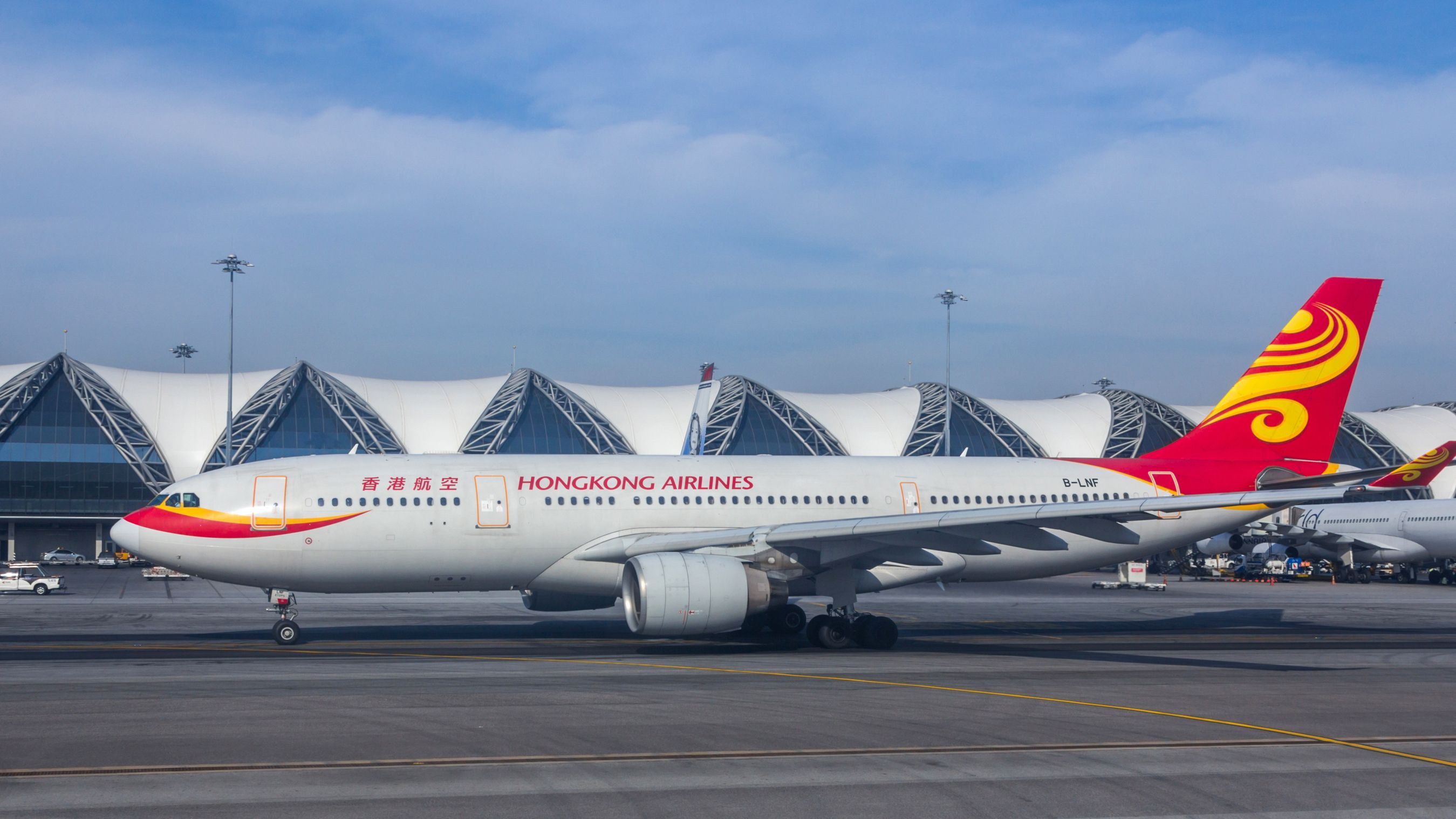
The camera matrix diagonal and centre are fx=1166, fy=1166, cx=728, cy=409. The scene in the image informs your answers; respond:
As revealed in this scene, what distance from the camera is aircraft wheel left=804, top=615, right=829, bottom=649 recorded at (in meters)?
24.0

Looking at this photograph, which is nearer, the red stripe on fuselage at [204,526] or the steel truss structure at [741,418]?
the red stripe on fuselage at [204,526]

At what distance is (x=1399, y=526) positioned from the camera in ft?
194

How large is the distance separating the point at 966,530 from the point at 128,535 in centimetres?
1647

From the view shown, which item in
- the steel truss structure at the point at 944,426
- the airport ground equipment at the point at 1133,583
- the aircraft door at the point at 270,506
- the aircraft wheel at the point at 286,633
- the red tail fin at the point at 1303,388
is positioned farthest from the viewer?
the steel truss structure at the point at 944,426

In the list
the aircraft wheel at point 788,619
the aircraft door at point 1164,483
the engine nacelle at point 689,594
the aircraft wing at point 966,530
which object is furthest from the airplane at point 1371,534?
the engine nacelle at point 689,594

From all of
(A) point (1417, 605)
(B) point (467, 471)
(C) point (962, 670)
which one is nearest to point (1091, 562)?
(C) point (962, 670)

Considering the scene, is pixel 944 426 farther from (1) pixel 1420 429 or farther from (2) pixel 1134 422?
(1) pixel 1420 429

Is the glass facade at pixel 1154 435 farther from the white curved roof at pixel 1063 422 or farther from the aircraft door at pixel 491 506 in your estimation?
the aircraft door at pixel 491 506

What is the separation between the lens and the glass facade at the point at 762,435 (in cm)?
7762

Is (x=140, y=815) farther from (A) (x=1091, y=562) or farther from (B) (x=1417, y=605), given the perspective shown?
(B) (x=1417, y=605)

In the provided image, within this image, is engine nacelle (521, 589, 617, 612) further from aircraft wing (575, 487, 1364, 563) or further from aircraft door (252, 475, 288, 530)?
aircraft door (252, 475, 288, 530)

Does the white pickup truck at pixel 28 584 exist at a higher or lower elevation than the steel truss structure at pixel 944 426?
lower

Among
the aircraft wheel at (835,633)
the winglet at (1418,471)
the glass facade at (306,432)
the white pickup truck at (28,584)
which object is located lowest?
the aircraft wheel at (835,633)

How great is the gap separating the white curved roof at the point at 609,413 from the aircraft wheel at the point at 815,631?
172 ft
